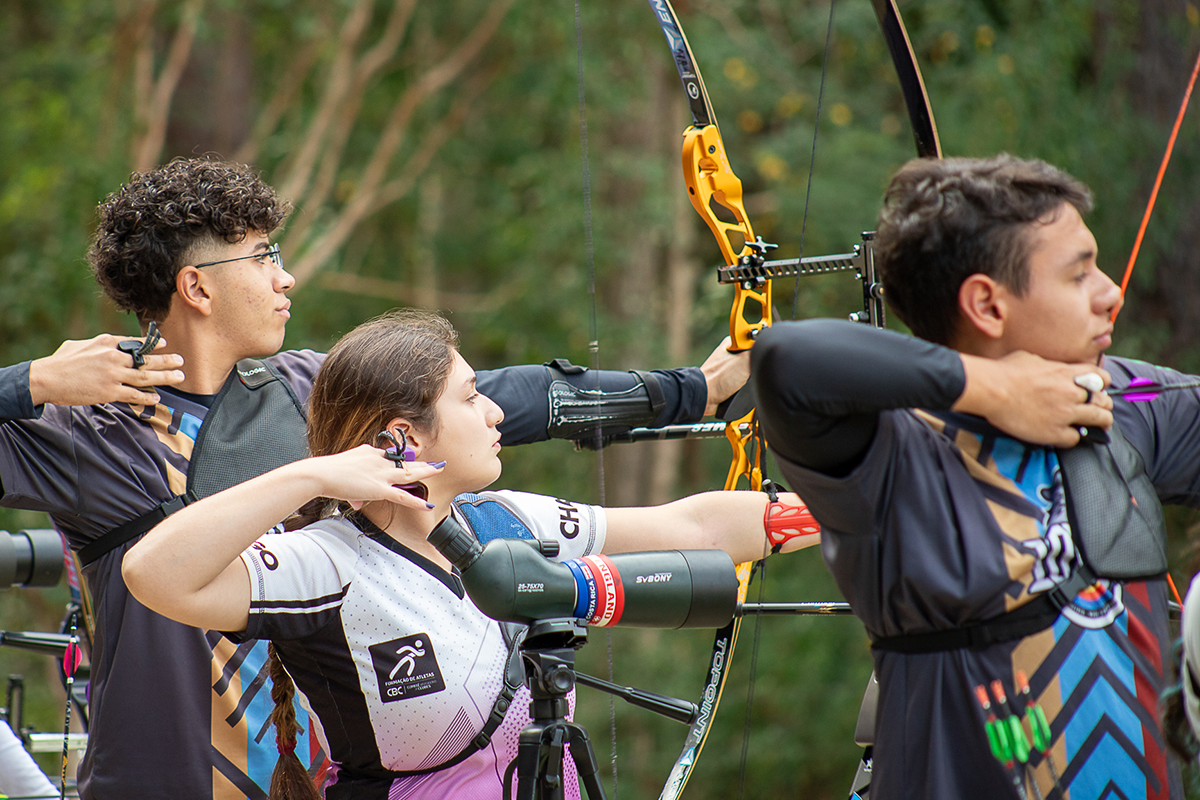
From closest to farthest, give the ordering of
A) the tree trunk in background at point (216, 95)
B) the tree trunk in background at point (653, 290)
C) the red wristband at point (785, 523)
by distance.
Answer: the red wristband at point (785, 523) → the tree trunk in background at point (653, 290) → the tree trunk in background at point (216, 95)

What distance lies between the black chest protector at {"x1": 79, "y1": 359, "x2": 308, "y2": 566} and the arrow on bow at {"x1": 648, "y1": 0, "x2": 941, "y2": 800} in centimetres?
77

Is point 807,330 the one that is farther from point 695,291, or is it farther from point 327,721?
point 695,291

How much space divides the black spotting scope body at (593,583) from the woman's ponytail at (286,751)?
16.9 inches

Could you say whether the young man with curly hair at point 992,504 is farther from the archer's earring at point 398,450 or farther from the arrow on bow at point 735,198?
the arrow on bow at point 735,198

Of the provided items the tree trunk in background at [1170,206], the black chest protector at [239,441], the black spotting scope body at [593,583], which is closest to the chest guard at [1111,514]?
the black spotting scope body at [593,583]

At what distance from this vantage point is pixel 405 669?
1471mm

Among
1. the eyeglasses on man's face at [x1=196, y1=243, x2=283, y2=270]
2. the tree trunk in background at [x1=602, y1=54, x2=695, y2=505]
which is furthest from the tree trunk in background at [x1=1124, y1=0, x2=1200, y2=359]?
the eyeglasses on man's face at [x1=196, y1=243, x2=283, y2=270]

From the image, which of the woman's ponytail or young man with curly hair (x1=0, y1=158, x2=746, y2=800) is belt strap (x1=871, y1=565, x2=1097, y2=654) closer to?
the woman's ponytail

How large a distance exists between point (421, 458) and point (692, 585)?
406mm

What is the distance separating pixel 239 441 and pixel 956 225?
126 cm

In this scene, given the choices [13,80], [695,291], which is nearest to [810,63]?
[695,291]

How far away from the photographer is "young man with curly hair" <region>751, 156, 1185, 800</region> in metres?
1.17

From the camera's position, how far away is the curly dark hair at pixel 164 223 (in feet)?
6.84

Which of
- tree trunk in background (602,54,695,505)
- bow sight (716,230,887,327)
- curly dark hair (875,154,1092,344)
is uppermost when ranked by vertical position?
curly dark hair (875,154,1092,344)
